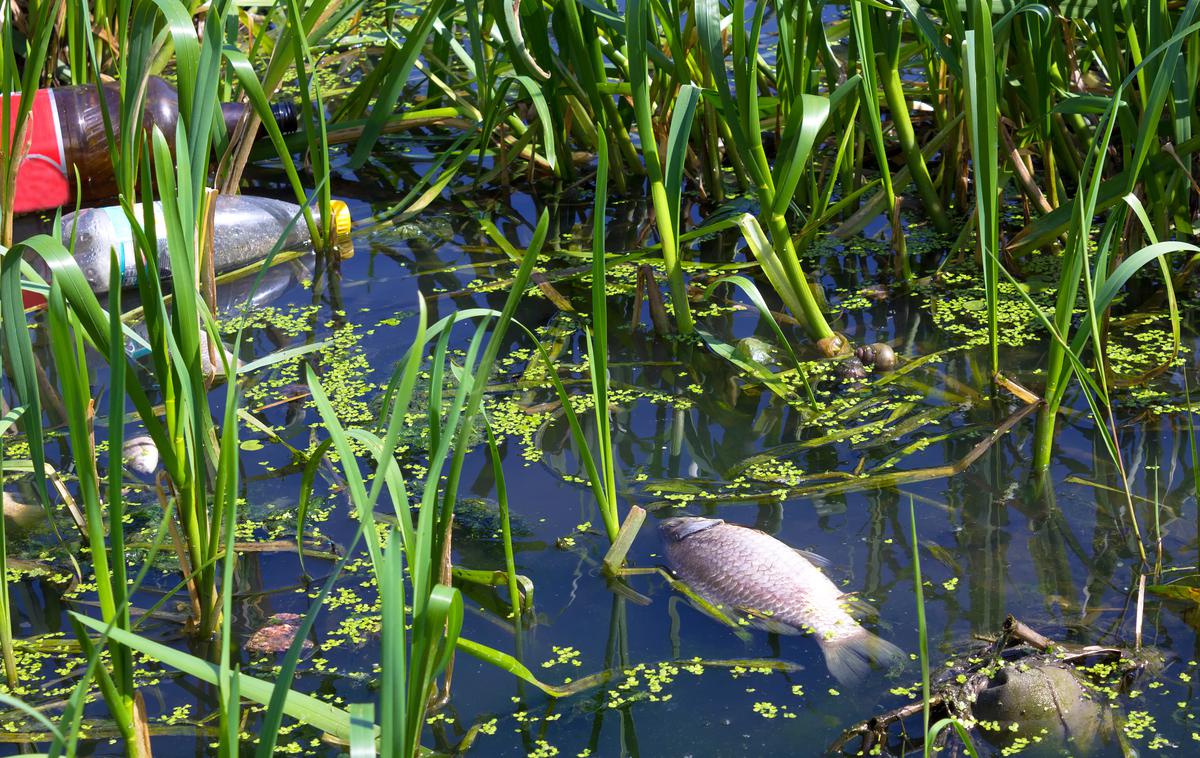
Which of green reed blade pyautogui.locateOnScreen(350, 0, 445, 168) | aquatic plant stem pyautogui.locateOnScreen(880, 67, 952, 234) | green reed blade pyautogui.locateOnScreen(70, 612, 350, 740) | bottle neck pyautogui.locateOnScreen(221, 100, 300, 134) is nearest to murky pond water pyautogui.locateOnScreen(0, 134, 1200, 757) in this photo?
aquatic plant stem pyautogui.locateOnScreen(880, 67, 952, 234)

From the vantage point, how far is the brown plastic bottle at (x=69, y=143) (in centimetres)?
321

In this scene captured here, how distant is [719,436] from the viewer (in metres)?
2.19

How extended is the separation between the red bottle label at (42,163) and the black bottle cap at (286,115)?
61cm

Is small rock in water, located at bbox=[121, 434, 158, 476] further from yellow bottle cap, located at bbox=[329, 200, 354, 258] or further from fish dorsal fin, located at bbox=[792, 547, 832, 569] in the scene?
fish dorsal fin, located at bbox=[792, 547, 832, 569]

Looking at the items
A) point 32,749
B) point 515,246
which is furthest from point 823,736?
point 515,246

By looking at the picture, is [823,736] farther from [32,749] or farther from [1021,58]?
[1021,58]

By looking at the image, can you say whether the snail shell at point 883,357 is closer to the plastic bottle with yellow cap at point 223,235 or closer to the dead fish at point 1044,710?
the dead fish at point 1044,710

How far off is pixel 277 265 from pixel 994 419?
1.92 m

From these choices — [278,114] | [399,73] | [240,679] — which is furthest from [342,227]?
[240,679]

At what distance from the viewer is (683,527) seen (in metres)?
1.84

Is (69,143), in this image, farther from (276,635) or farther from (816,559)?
(816,559)

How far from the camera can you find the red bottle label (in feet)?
10.5

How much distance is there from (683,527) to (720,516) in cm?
13

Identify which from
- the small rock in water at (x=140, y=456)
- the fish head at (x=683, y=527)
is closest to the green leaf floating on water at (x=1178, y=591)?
the fish head at (x=683, y=527)
